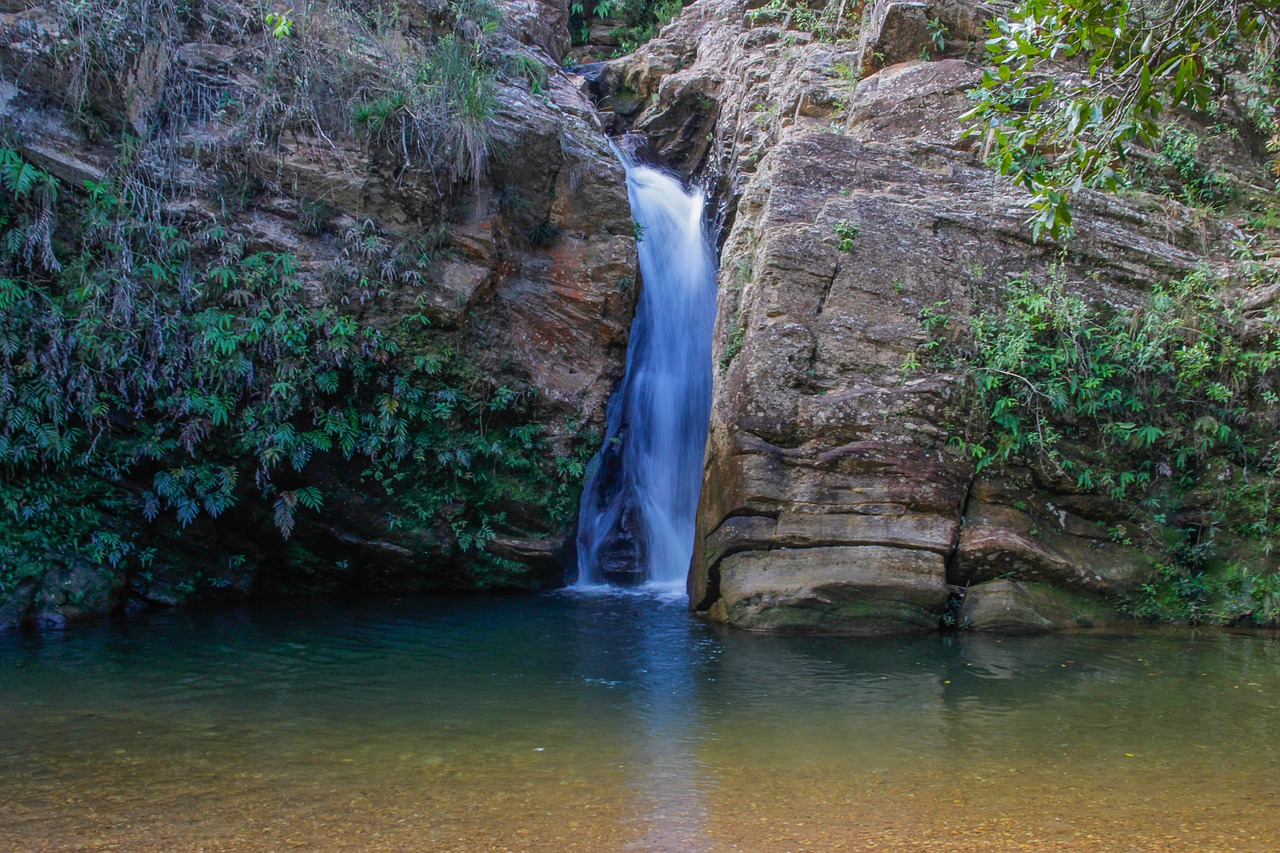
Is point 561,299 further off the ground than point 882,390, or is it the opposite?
point 561,299

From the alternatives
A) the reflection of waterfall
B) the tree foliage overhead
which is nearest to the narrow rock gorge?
the reflection of waterfall

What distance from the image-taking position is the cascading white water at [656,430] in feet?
36.3

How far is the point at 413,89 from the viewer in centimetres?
1074

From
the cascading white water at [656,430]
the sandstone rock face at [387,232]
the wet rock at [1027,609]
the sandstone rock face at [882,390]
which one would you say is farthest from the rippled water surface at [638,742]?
the cascading white water at [656,430]

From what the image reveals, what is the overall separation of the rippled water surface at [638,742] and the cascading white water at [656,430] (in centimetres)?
342

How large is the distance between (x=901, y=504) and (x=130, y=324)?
26.2 feet

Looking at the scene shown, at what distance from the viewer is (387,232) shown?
1041cm

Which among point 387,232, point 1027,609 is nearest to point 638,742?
point 1027,609

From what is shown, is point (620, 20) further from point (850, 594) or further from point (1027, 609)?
point (1027, 609)

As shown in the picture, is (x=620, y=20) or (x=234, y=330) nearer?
(x=234, y=330)

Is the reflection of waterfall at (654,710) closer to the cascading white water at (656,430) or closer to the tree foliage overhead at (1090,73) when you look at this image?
the cascading white water at (656,430)

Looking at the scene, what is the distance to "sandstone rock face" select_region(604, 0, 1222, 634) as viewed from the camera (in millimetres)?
Answer: 7809

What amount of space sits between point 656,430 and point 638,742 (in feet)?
23.6

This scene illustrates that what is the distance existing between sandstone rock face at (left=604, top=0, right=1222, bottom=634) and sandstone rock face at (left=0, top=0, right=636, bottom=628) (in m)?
2.17
